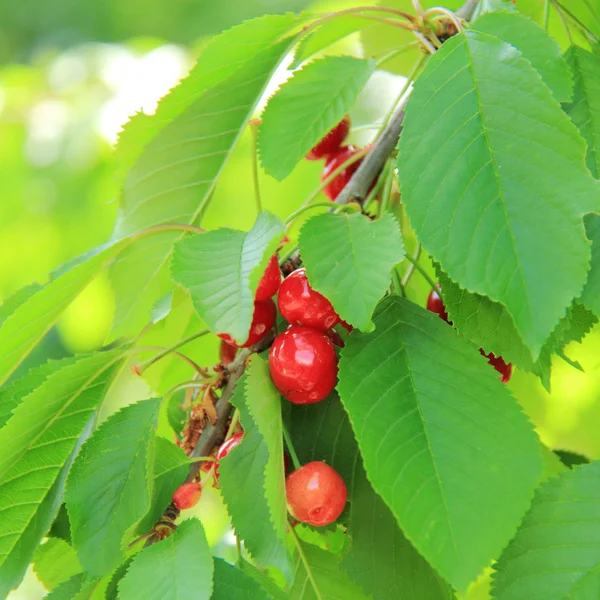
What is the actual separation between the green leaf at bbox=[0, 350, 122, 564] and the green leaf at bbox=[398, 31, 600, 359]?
1.13 feet

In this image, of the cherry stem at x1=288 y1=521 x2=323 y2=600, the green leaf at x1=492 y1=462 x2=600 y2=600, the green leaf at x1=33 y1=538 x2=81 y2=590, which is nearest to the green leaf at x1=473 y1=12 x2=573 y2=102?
the green leaf at x1=492 y1=462 x2=600 y2=600

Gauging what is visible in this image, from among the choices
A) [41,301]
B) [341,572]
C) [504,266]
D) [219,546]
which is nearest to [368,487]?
[341,572]

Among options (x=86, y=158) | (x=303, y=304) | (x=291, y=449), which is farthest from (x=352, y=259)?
(x=86, y=158)

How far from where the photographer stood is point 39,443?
0.68m

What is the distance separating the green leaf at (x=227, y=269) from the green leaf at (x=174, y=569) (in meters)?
0.16

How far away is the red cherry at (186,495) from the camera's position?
2.00 ft

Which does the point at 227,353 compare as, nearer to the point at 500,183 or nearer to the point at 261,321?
the point at 261,321

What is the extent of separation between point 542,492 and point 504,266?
0.56ft

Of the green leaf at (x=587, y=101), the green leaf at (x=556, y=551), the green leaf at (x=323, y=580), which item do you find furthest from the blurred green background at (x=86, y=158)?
the green leaf at (x=556, y=551)

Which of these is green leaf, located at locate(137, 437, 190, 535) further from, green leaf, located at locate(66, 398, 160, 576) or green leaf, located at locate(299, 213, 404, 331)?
green leaf, located at locate(299, 213, 404, 331)

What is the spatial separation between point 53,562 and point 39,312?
0.24m

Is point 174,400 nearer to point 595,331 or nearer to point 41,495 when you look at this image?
point 41,495

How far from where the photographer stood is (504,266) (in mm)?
505

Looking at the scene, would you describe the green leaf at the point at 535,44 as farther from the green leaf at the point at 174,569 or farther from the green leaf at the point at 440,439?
the green leaf at the point at 174,569
